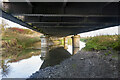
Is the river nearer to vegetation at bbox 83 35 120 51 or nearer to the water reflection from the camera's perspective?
the water reflection

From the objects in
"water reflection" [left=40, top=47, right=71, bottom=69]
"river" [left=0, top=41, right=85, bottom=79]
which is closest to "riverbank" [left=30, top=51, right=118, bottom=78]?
"river" [left=0, top=41, right=85, bottom=79]

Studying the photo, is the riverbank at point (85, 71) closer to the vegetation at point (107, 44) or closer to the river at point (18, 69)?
the river at point (18, 69)

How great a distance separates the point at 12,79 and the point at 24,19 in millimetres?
4445

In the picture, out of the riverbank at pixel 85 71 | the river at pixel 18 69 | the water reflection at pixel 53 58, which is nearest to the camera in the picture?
the riverbank at pixel 85 71

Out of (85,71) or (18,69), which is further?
(18,69)

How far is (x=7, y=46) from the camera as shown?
2062 centimetres

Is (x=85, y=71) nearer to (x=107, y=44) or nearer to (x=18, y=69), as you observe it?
(x=18, y=69)

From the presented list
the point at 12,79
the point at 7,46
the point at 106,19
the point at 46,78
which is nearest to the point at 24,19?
the point at 12,79

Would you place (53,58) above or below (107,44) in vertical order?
below

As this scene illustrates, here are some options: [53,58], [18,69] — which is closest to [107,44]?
[53,58]

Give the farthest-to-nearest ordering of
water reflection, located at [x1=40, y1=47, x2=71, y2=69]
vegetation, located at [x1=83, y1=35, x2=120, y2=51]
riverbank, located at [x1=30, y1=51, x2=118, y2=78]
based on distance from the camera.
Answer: vegetation, located at [x1=83, y1=35, x2=120, y2=51] < water reflection, located at [x1=40, y1=47, x2=71, y2=69] < riverbank, located at [x1=30, y1=51, x2=118, y2=78]

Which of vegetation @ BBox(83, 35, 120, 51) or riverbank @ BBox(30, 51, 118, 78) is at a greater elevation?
vegetation @ BBox(83, 35, 120, 51)

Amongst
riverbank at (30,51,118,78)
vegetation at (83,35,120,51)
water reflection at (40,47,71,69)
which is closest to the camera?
riverbank at (30,51,118,78)

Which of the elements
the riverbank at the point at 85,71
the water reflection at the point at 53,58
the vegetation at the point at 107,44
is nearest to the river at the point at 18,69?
the water reflection at the point at 53,58
